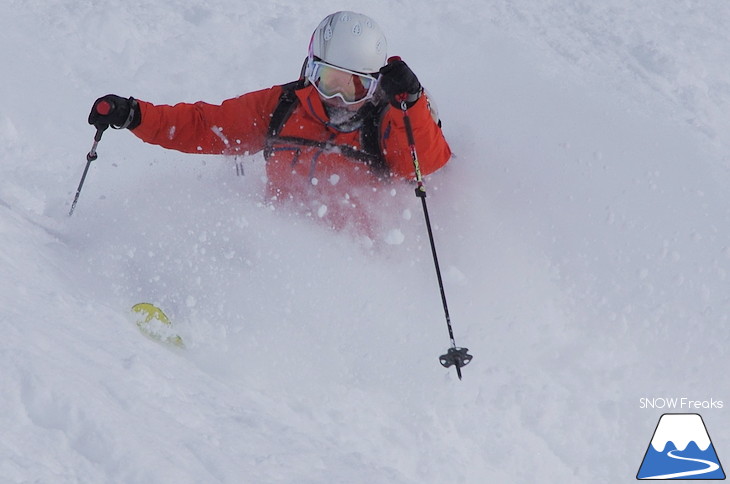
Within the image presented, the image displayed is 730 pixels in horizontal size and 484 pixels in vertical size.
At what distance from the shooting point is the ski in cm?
392

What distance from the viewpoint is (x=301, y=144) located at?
16.8 feet

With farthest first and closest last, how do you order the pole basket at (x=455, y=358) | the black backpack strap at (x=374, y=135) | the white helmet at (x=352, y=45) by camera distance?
the black backpack strap at (x=374, y=135) < the white helmet at (x=352, y=45) < the pole basket at (x=455, y=358)

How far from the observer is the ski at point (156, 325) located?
Result: 3.92 m

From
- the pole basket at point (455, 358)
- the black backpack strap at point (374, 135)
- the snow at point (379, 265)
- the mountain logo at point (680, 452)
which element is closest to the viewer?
the snow at point (379, 265)

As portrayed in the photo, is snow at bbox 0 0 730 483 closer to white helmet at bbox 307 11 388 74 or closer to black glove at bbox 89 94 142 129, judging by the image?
black glove at bbox 89 94 142 129

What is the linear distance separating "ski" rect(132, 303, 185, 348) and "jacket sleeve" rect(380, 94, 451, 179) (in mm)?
1819

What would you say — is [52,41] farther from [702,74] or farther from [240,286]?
[702,74]

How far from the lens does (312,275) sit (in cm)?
484

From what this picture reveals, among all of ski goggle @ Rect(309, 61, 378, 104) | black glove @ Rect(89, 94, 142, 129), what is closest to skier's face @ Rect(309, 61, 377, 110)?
ski goggle @ Rect(309, 61, 378, 104)

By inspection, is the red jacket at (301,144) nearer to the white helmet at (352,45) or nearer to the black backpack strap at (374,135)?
the black backpack strap at (374,135)

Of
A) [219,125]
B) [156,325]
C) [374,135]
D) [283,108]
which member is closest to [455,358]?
[156,325]

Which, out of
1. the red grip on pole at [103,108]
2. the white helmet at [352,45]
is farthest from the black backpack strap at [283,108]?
the red grip on pole at [103,108]

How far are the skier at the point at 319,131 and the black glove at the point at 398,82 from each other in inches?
3.9

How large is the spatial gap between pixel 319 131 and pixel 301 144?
0.48 ft
